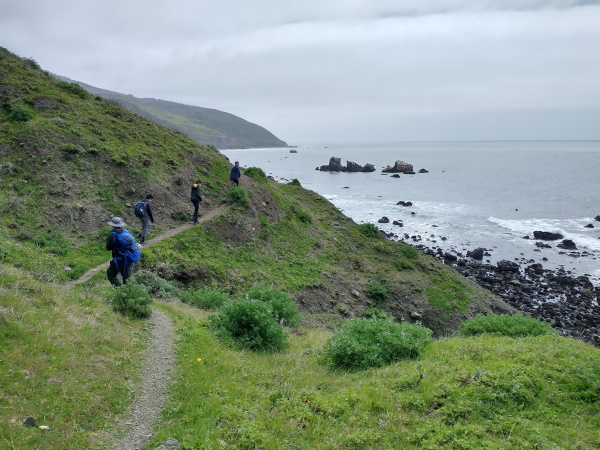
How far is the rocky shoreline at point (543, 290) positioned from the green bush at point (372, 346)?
20846mm

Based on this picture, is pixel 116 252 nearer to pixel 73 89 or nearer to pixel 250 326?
pixel 250 326

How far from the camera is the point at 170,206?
77.6ft

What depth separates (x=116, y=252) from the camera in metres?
11.5

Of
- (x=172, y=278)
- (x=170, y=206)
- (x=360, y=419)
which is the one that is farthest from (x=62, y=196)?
(x=360, y=419)

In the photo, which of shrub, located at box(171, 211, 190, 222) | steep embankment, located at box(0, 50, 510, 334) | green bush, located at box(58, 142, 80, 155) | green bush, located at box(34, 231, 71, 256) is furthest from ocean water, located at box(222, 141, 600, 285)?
green bush, located at box(34, 231, 71, 256)

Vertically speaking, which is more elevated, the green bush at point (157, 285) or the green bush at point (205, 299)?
the green bush at point (157, 285)

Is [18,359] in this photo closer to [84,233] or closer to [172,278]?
[172,278]

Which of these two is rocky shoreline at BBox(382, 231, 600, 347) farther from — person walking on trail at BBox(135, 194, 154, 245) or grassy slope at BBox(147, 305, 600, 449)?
person walking on trail at BBox(135, 194, 154, 245)

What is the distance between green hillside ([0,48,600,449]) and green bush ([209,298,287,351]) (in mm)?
91

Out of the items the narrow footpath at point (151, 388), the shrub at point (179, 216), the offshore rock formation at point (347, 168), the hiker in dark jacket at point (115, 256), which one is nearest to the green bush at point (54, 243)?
the hiker in dark jacket at point (115, 256)

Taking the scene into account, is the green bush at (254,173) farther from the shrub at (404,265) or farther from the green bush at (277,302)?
the green bush at (277,302)

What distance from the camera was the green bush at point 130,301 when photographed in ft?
34.7

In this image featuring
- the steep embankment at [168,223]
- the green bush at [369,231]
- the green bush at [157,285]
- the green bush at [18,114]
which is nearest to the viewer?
the green bush at [157,285]

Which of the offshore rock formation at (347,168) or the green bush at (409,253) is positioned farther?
the offshore rock formation at (347,168)
